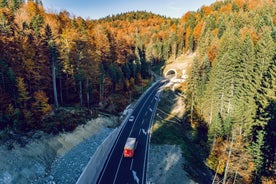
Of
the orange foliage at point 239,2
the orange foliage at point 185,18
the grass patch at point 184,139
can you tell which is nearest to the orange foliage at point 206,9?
the orange foliage at point 185,18

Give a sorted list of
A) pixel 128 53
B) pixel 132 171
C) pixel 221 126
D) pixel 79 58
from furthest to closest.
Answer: pixel 128 53 < pixel 79 58 < pixel 221 126 < pixel 132 171

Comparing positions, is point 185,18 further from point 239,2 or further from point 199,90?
point 199,90

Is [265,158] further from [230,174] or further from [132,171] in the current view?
[132,171]

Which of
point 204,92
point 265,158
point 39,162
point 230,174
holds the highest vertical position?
point 204,92

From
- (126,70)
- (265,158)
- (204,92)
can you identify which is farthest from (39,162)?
(126,70)

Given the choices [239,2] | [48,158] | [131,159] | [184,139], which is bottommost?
[131,159]

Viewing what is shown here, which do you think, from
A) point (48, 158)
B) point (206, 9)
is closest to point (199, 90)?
point (48, 158)

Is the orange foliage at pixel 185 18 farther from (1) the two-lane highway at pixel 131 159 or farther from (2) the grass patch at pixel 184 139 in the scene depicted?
(1) the two-lane highway at pixel 131 159

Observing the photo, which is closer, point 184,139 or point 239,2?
point 184,139

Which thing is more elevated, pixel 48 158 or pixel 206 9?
pixel 206 9
